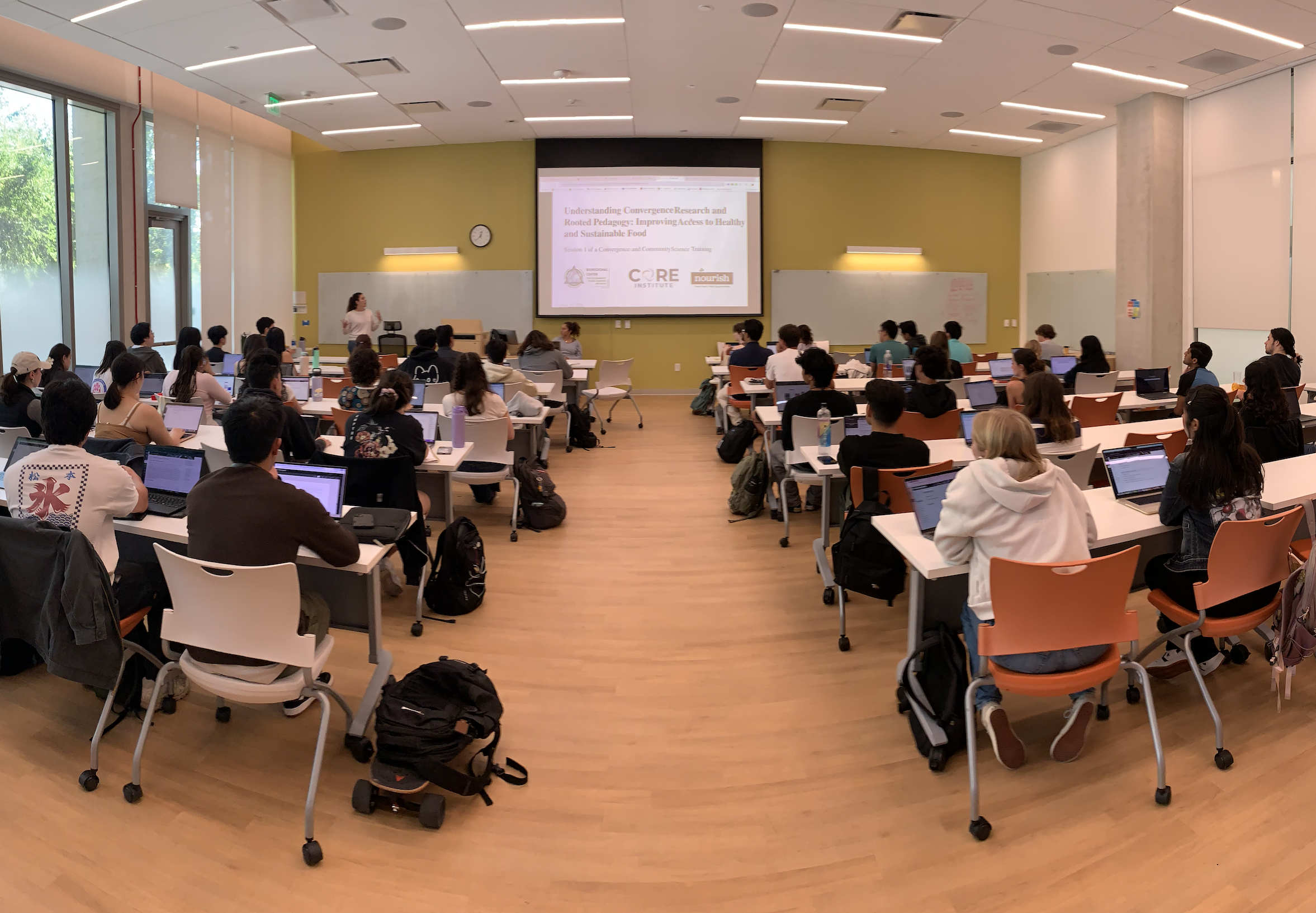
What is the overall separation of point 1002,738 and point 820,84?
879 cm

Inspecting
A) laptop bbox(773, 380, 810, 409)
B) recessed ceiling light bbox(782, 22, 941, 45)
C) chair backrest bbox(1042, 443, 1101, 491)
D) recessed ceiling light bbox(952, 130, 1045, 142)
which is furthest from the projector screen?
chair backrest bbox(1042, 443, 1101, 491)

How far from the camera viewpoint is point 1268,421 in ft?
14.7

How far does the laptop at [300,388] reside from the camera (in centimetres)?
691

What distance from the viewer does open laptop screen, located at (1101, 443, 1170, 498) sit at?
148 inches

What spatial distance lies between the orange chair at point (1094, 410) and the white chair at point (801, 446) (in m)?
2.26

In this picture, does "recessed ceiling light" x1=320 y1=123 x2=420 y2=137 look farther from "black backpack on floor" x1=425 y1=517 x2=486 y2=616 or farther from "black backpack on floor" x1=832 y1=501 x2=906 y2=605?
"black backpack on floor" x1=832 y1=501 x2=906 y2=605

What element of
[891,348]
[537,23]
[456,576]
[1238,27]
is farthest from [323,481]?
[1238,27]

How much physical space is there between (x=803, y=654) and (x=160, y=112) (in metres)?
10.8

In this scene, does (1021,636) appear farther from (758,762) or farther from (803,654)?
(803,654)

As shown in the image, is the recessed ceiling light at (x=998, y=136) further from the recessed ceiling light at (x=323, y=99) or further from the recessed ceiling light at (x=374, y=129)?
the recessed ceiling light at (x=323, y=99)

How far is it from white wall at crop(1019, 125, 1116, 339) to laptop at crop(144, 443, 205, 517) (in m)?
11.7

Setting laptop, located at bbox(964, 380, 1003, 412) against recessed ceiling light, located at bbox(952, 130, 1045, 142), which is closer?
laptop, located at bbox(964, 380, 1003, 412)

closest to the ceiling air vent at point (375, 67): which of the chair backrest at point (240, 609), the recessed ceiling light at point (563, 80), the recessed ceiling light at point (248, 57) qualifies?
the recessed ceiling light at point (248, 57)

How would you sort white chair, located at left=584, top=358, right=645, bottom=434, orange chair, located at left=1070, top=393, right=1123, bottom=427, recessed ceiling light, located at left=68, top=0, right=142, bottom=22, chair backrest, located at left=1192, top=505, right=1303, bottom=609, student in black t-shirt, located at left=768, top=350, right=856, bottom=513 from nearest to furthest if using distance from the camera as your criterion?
chair backrest, located at left=1192, top=505, right=1303, bottom=609, student in black t-shirt, located at left=768, top=350, right=856, bottom=513, orange chair, located at left=1070, top=393, right=1123, bottom=427, recessed ceiling light, located at left=68, top=0, right=142, bottom=22, white chair, located at left=584, top=358, right=645, bottom=434
